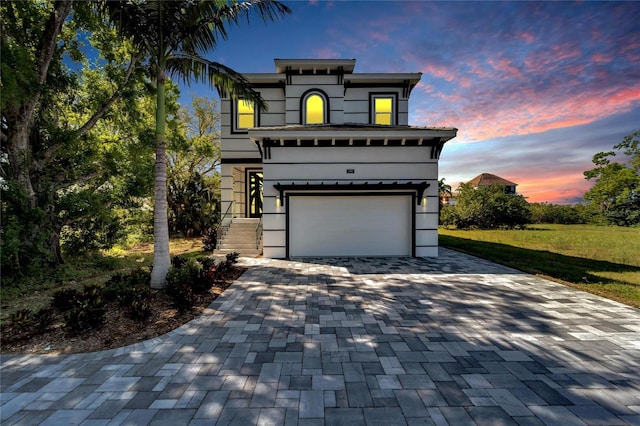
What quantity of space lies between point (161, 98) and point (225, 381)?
703 centimetres

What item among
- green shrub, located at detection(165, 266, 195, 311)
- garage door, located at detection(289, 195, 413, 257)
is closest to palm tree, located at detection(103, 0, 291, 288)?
green shrub, located at detection(165, 266, 195, 311)

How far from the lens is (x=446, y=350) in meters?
3.96

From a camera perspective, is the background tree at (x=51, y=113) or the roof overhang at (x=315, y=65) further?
the roof overhang at (x=315, y=65)

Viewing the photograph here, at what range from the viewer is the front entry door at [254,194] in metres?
14.5

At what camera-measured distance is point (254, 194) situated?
14602mm

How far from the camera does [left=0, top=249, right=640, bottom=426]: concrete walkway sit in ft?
9.09

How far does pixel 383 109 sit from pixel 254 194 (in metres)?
8.94

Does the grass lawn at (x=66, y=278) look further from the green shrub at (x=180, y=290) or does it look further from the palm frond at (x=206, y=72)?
the palm frond at (x=206, y=72)

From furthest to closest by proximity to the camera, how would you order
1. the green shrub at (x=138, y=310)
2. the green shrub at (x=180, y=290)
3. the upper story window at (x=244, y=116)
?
1. the upper story window at (x=244, y=116)
2. the green shrub at (x=180, y=290)
3. the green shrub at (x=138, y=310)

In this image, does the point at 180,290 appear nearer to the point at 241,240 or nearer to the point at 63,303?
the point at 63,303

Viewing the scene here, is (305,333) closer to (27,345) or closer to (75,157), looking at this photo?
(27,345)

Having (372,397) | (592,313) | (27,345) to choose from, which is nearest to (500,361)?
(372,397)

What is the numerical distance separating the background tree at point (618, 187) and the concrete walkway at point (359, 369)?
116ft

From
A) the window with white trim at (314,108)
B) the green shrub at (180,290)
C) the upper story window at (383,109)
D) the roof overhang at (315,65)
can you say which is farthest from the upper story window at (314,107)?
the green shrub at (180,290)
